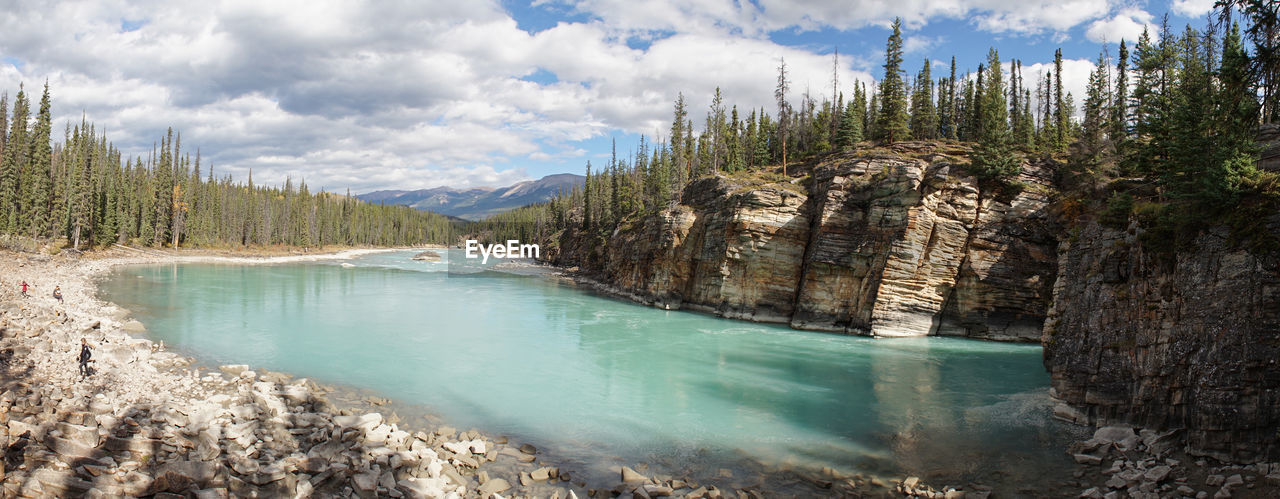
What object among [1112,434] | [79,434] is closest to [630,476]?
[79,434]

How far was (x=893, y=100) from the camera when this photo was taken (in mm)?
53938

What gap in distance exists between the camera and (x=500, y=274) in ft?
258

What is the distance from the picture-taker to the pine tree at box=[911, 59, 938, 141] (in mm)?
61531

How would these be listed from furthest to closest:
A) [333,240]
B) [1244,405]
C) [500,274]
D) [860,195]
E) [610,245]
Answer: [333,240]
[500,274]
[610,245]
[860,195]
[1244,405]

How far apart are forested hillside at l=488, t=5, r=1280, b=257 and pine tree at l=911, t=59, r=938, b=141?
0.64 ft

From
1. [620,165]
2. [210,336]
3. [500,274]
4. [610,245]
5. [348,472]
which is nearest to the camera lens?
[348,472]

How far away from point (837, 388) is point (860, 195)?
65.3 feet

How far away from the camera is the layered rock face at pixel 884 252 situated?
115ft

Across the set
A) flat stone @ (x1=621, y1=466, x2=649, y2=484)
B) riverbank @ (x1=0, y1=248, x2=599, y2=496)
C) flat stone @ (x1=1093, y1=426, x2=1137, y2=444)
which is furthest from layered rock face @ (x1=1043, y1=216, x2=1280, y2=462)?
riverbank @ (x1=0, y1=248, x2=599, y2=496)

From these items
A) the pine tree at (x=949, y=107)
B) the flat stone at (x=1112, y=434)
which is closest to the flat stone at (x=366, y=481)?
the flat stone at (x=1112, y=434)

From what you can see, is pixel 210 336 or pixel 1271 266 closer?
pixel 1271 266

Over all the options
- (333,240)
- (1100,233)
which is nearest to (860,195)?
(1100,233)

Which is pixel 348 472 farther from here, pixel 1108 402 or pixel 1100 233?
pixel 1100 233

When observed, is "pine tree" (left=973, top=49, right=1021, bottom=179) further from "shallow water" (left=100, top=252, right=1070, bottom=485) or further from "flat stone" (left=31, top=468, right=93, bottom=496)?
"flat stone" (left=31, top=468, right=93, bottom=496)
